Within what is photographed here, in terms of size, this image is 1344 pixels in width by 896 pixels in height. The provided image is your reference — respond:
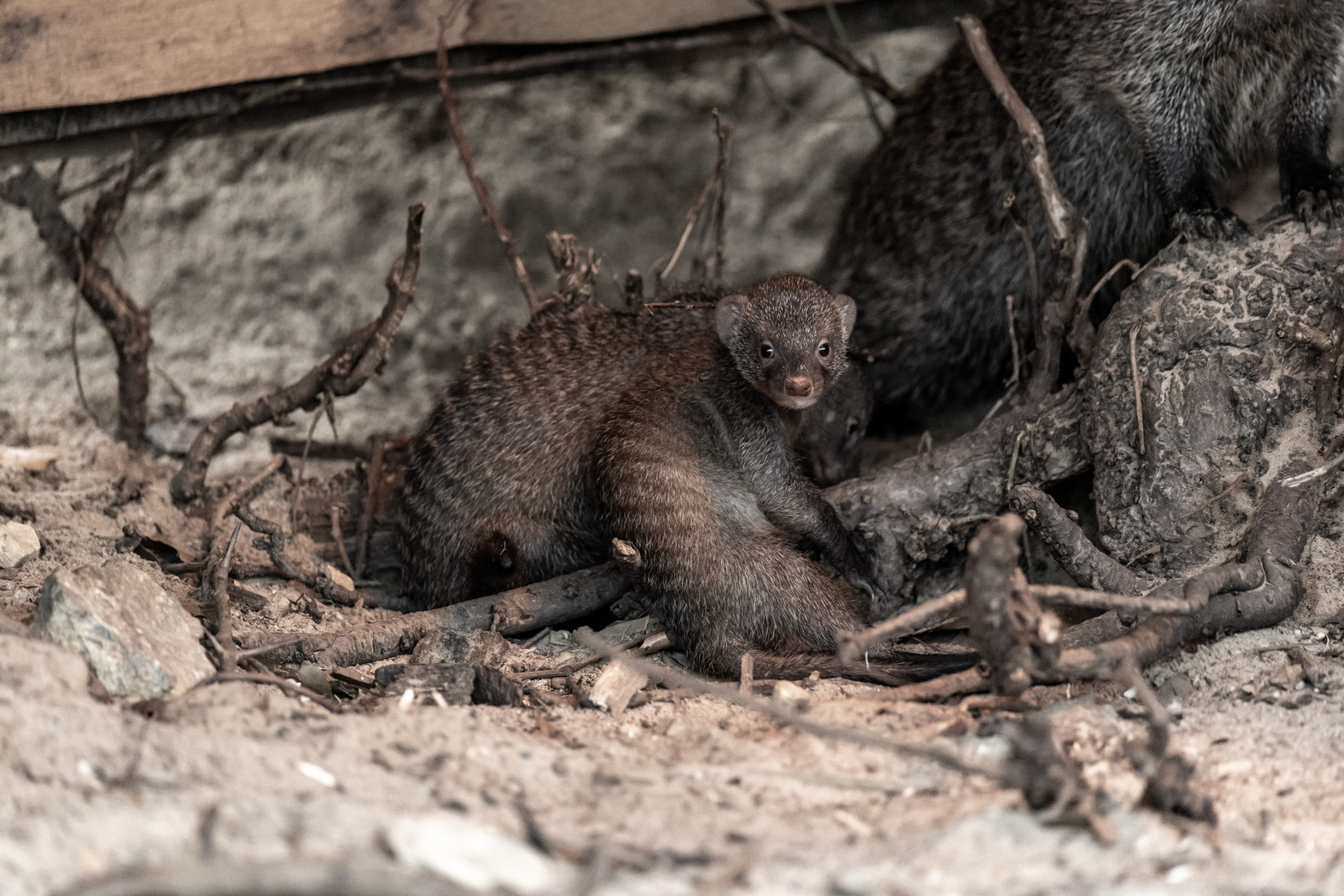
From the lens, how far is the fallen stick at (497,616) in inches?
114

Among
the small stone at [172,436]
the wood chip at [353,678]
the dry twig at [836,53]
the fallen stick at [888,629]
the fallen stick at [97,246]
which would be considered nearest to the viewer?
the fallen stick at [888,629]

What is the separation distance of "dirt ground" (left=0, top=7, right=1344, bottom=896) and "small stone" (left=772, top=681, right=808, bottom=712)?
0.23 feet

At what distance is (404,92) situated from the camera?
428 centimetres

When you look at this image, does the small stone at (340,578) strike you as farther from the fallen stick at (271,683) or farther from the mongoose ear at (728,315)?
the mongoose ear at (728,315)

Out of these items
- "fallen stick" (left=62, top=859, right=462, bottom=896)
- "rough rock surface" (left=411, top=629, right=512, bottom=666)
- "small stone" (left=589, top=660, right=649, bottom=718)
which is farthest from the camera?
"rough rock surface" (left=411, top=629, right=512, bottom=666)

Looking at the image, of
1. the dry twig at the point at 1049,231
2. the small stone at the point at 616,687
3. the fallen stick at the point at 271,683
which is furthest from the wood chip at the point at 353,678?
the dry twig at the point at 1049,231

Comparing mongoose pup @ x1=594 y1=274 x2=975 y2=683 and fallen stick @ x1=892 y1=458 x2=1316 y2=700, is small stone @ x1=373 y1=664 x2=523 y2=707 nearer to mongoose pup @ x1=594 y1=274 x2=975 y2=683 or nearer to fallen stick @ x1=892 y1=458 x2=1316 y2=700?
mongoose pup @ x1=594 y1=274 x2=975 y2=683

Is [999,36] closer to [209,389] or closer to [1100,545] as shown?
[1100,545]

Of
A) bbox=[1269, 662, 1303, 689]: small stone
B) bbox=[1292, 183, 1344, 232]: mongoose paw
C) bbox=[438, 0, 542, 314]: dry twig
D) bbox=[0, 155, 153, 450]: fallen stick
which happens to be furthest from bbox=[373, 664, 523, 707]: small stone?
bbox=[1292, 183, 1344, 232]: mongoose paw

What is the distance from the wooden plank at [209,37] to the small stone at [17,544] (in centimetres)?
126

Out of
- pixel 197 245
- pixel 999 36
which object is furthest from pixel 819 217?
pixel 197 245

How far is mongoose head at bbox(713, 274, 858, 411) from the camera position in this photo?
3033 millimetres

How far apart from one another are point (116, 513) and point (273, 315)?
113 centimetres

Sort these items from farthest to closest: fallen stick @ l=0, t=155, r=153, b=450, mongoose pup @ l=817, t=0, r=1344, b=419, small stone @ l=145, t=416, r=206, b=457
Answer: small stone @ l=145, t=416, r=206, b=457 < fallen stick @ l=0, t=155, r=153, b=450 < mongoose pup @ l=817, t=0, r=1344, b=419
